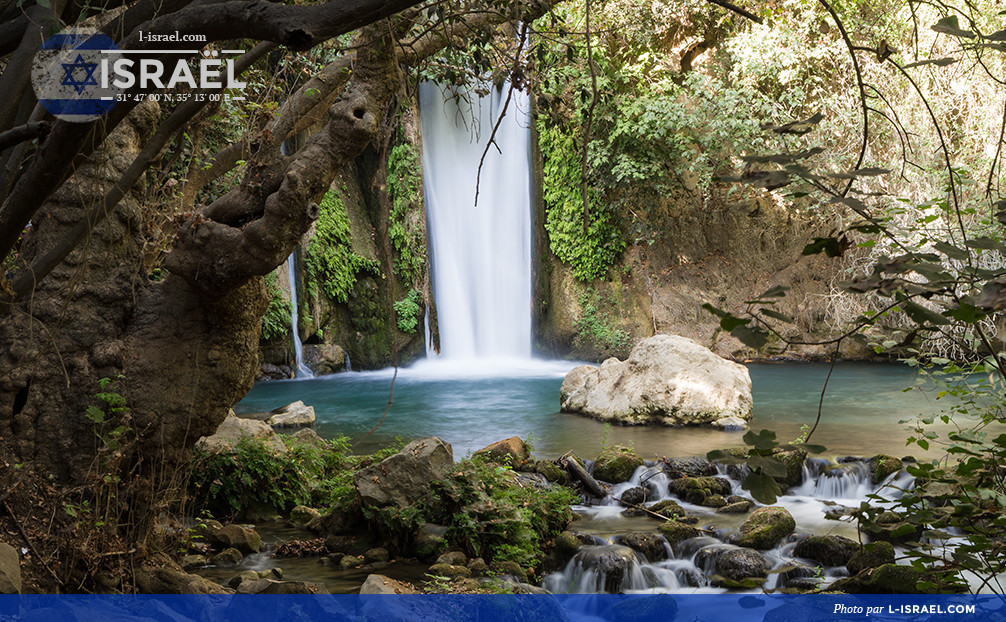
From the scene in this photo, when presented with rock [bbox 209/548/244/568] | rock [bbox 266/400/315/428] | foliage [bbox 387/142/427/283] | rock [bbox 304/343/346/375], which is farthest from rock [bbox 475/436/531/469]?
foliage [bbox 387/142/427/283]

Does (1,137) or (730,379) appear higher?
(1,137)

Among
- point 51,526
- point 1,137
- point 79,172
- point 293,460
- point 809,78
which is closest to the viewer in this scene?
point 1,137

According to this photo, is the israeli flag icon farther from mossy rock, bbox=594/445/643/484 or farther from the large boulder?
the large boulder

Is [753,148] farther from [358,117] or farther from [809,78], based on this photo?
[358,117]

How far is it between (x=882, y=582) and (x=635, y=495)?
261 centimetres

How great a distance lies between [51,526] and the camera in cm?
390

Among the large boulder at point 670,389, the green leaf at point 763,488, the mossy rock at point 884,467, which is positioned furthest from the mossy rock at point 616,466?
the green leaf at point 763,488

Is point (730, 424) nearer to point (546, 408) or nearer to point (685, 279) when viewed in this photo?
point (546, 408)

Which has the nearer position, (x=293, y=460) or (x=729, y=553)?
(x=729, y=553)

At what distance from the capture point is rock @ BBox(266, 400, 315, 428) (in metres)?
10.6

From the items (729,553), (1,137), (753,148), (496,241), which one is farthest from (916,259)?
(496,241)

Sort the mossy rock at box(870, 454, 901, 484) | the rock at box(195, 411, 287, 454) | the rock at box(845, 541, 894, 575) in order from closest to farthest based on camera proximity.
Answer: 1. the rock at box(845, 541, 894, 575)
2. the rock at box(195, 411, 287, 454)
3. the mossy rock at box(870, 454, 901, 484)

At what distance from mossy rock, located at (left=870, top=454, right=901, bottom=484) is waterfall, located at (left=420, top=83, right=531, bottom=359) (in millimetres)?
11233

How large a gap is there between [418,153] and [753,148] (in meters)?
7.98
